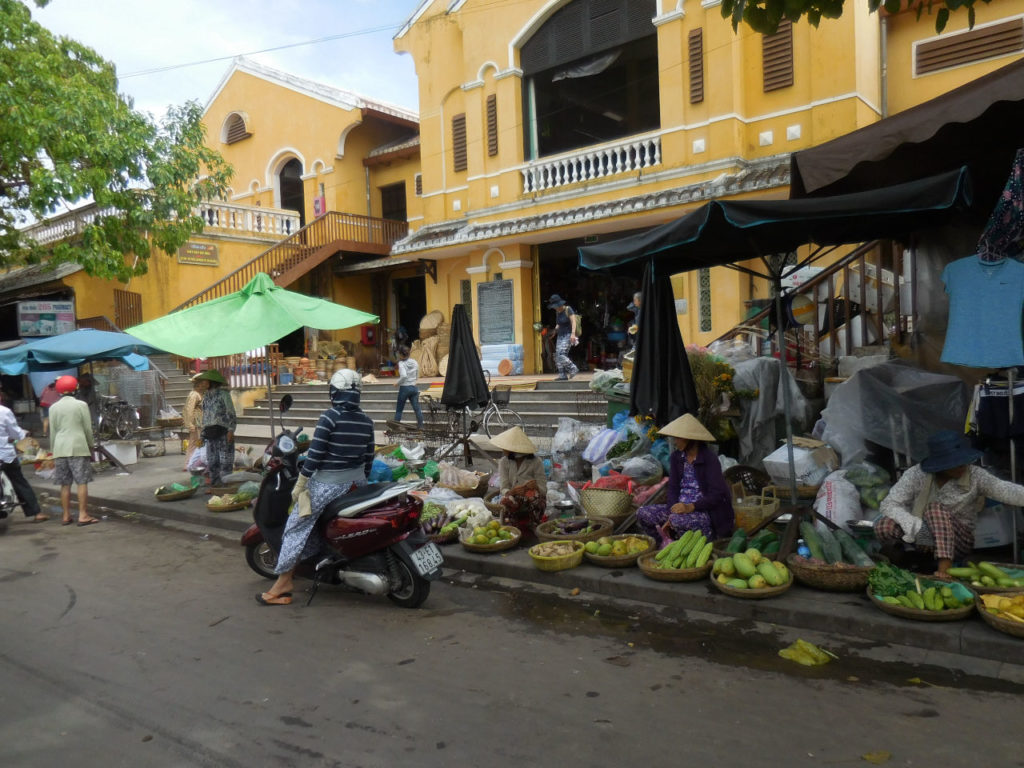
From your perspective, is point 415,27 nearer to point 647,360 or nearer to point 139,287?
point 139,287

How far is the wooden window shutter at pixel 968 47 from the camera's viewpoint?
12047 mm

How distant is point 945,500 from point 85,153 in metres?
15.0

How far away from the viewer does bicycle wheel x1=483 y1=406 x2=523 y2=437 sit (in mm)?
11539

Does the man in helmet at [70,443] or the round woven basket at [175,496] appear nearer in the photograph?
the man in helmet at [70,443]

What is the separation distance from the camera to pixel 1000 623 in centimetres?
396

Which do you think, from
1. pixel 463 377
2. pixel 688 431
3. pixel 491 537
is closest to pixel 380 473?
pixel 463 377

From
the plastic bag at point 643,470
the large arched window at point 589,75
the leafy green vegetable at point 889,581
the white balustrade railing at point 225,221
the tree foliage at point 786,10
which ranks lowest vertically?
the leafy green vegetable at point 889,581

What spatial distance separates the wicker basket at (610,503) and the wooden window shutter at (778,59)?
384 inches

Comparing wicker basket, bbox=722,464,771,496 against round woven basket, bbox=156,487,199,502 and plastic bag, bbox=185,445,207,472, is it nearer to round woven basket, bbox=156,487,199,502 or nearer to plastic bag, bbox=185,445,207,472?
round woven basket, bbox=156,487,199,502

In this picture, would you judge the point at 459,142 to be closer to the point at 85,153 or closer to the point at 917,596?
the point at 85,153

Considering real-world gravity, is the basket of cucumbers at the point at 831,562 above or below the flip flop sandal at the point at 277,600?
above

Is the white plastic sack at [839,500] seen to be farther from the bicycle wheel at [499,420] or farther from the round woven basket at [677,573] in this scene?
the bicycle wheel at [499,420]

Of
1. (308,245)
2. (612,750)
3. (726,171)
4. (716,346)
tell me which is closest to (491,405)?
(716,346)

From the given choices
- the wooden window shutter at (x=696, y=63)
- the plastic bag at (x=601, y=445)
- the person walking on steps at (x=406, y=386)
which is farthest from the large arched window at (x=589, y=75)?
the plastic bag at (x=601, y=445)
